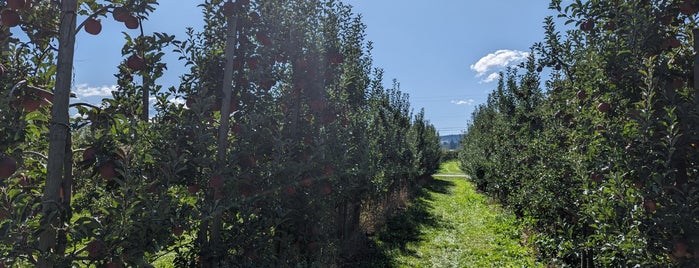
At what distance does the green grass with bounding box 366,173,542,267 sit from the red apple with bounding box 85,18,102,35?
20.2ft

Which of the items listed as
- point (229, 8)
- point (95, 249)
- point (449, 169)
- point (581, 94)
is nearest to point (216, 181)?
point (95, 249)

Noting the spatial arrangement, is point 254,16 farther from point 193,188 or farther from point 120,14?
point 193,188

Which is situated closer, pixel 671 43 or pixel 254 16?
pixel 671 43

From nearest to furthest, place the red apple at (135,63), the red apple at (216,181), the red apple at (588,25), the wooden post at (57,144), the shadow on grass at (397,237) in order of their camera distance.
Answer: the wooden post at (57,144)
the red apple at (135,63)
the red apple at (216,181)
the red apple at (588,25)
the shadow on grass at (397,237)

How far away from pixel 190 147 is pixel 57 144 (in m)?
1.07

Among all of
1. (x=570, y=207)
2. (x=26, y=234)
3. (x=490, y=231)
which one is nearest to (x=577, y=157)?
(x=570, y=207)

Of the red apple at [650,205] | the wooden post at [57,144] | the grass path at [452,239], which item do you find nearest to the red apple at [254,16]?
the wooden post at [57,144]

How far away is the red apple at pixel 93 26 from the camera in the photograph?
194 cm

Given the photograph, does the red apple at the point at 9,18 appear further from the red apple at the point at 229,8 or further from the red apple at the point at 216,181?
the red apple at the point at 229,8

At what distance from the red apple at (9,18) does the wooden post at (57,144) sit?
8.3 inches

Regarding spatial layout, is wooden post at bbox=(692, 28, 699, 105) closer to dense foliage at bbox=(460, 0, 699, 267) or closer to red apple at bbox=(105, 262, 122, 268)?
dense foliage at bbox=(460, 0, 699, 267)

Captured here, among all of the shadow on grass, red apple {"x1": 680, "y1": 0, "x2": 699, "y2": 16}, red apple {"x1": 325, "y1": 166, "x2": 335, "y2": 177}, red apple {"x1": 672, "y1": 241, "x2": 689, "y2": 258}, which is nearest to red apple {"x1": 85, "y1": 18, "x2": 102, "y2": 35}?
red apple {"x1": 325, "y1": 166, "x2": 335, "y2": 177}

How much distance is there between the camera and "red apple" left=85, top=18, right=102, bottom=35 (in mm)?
1940

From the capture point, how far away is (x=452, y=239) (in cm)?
945
